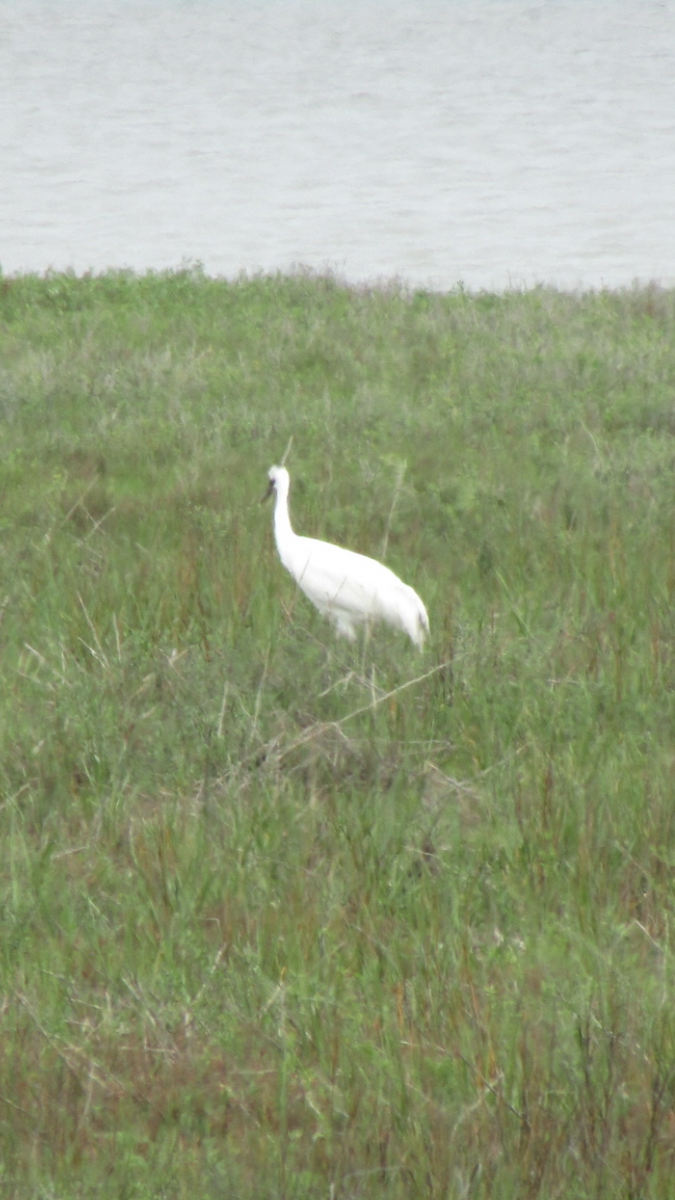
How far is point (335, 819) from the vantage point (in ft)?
13.6

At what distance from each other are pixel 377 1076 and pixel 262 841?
110cm

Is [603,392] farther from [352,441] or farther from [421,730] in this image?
[421,730]

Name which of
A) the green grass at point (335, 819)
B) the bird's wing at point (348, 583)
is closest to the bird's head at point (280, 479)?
the green grass at point (335, 819)

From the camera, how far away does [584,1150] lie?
2719 mm

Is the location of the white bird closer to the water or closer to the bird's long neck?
the bird's long neck

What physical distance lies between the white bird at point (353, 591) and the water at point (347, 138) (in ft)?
32.6

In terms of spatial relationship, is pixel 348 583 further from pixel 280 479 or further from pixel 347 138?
pixel 347 138

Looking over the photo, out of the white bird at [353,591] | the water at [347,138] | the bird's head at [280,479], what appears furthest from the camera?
the water at [347,138]

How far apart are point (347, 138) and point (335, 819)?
4234 cm

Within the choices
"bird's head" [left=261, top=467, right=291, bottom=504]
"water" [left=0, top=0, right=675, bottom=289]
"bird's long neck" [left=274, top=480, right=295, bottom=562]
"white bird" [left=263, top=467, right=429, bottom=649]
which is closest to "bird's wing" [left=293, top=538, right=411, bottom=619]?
"white bird" [left=263, top=467, right=429, bottom=649]

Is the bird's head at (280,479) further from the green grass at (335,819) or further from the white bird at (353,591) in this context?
the white bird at (353,591)

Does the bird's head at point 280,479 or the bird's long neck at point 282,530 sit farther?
the bird's head at point 280,479

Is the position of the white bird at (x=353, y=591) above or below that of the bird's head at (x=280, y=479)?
below

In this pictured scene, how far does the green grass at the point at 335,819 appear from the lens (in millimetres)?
2854
